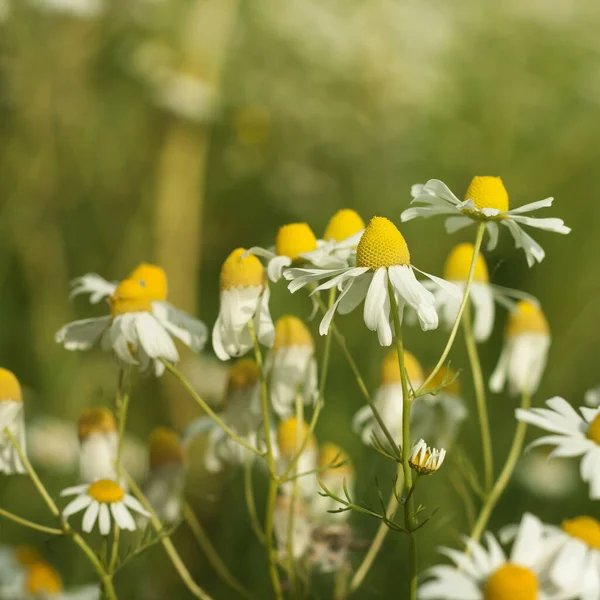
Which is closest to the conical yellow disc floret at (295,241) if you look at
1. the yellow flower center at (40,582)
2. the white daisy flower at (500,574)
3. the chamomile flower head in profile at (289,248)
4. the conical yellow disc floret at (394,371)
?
the chamomile flower head in profile at (289,248)

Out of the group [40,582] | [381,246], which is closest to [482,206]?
[381,246]

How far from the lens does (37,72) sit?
8.57 ft

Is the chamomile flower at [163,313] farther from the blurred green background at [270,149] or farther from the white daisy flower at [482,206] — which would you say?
the blurred green background at [270,149]

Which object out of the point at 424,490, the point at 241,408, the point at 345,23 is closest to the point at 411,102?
the point at 345,23

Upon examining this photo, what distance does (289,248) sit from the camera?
0.92 metres

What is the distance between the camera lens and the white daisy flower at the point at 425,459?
702 millimetres

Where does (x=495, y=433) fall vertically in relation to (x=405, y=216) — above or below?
below

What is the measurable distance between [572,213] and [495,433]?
1.09 meters

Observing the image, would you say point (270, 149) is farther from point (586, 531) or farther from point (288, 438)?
point (586, 531)

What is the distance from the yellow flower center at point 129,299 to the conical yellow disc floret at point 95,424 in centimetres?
16

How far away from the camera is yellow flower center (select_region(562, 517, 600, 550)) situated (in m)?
0.80

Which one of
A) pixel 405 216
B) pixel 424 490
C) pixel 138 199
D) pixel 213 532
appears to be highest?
pixel 405 216

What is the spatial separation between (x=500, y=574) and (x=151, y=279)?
503 millimetres

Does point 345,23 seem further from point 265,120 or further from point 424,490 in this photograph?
point 424,490
